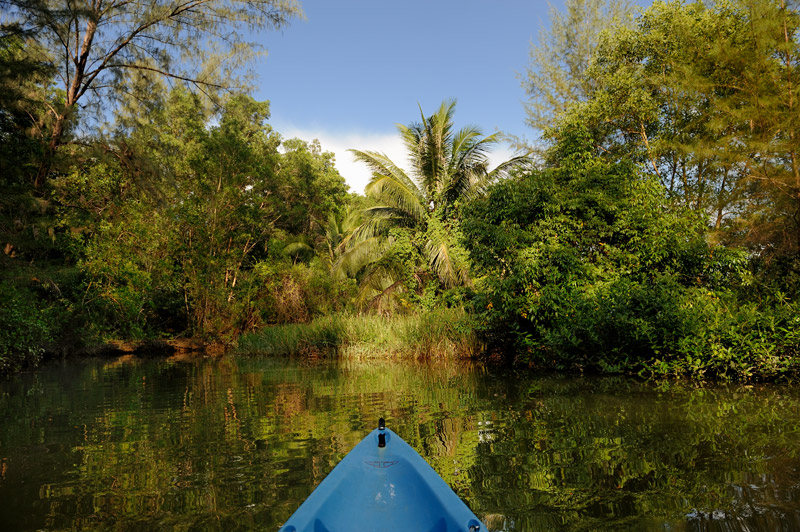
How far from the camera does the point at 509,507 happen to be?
12.1 feet

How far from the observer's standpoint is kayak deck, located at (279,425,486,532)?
271 cm

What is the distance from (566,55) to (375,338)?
1506 cm

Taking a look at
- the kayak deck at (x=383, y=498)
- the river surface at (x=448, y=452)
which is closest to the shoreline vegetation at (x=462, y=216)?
the river surface at (x=448, y=452)

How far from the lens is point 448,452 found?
17.2 feet

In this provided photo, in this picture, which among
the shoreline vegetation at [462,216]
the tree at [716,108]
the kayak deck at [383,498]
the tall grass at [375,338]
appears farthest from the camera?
the tall grass at [375,338]

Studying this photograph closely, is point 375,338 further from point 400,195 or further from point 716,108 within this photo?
point 716,108

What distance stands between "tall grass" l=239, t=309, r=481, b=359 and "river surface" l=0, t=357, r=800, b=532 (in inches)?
145

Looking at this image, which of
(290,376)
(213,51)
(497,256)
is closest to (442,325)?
(497,256)

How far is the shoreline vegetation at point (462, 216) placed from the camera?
10.2 m

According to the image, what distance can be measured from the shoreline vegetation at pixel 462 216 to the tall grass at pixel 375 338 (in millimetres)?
75

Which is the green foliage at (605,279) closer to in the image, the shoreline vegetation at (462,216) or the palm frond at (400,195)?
the shoreline vegetation at (462,216)

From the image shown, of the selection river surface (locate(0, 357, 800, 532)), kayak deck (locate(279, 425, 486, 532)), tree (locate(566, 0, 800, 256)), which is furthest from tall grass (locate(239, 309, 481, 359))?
kayak deck (locate(279, 425, 486, 532))

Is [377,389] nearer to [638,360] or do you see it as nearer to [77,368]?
[638,360]

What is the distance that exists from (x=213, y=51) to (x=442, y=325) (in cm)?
944
